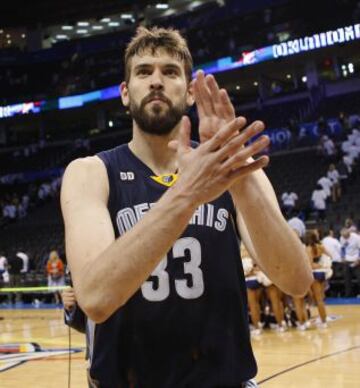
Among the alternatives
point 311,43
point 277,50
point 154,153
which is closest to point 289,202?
point 311,43

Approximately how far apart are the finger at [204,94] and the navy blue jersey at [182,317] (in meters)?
0.45

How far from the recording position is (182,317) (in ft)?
6.72

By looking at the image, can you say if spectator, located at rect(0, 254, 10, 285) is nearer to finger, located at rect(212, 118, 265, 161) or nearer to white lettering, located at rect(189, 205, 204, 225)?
white lettering, located at rect(189, 205, 204, 225)

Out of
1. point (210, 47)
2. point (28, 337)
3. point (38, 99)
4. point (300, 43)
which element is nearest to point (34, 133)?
point (38, 99)

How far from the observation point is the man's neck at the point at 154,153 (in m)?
2.25

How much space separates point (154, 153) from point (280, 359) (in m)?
6.24

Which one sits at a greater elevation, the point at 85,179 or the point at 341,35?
the point at 341,35

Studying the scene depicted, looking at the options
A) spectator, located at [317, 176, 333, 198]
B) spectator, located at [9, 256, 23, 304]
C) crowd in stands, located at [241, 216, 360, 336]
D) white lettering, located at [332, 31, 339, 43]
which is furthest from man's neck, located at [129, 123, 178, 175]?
white lettering, located at [332, 31, 339, 43]

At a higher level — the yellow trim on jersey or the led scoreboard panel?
the led scoreboard panel

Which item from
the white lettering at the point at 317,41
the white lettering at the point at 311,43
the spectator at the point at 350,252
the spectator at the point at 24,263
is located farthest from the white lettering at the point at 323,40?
the spectator at the point at 24,263

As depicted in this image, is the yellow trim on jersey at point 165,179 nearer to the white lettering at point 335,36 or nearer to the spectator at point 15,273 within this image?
the spectator at point 15,273

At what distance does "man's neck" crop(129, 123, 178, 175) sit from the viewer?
2.25 meters

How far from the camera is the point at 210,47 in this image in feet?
103

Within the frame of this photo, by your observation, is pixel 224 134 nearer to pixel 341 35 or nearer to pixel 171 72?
pixel 171 72
